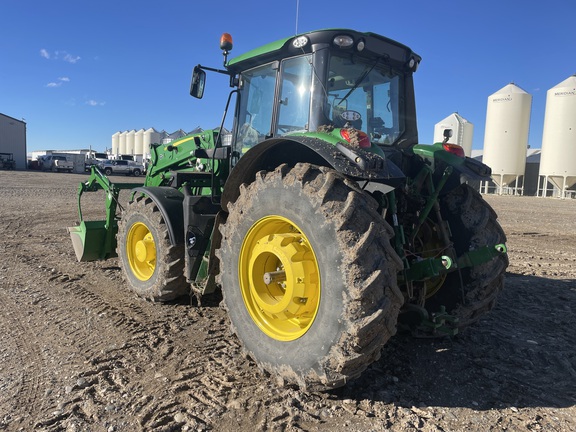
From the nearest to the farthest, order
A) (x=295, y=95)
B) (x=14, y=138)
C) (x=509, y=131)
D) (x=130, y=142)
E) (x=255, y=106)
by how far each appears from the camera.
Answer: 1. (x=295, y=95)
2. (x=255, y=106)
3. (x=509, y=131)
4. (x=14, y=138)
5. (x=130, y=142)

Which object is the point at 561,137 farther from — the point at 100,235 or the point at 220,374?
the point at 220,374

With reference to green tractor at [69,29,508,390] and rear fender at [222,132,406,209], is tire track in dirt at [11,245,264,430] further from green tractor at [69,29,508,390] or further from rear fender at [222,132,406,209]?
rear fender at [222,132,406,209]

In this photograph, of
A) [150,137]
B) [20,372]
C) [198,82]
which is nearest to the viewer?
[20,372]

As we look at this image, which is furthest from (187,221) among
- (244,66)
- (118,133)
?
(118,133)

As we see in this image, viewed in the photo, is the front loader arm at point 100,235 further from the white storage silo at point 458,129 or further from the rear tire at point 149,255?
the white storage silo at point 458,129

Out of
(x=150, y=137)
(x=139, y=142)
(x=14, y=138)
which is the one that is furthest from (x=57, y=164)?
(x=139, y=142)

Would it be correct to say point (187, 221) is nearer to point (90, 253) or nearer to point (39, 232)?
point (90, 253)

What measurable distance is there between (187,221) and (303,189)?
1750mm

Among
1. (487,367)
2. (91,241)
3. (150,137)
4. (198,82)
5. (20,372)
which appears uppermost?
(150,137)

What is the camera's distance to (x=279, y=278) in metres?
3.07

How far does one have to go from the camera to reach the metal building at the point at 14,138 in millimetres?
Answer: 44062

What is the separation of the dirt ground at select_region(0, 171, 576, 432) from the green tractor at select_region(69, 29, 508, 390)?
236mm

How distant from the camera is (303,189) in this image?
8.89 ft

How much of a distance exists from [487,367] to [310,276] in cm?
158
